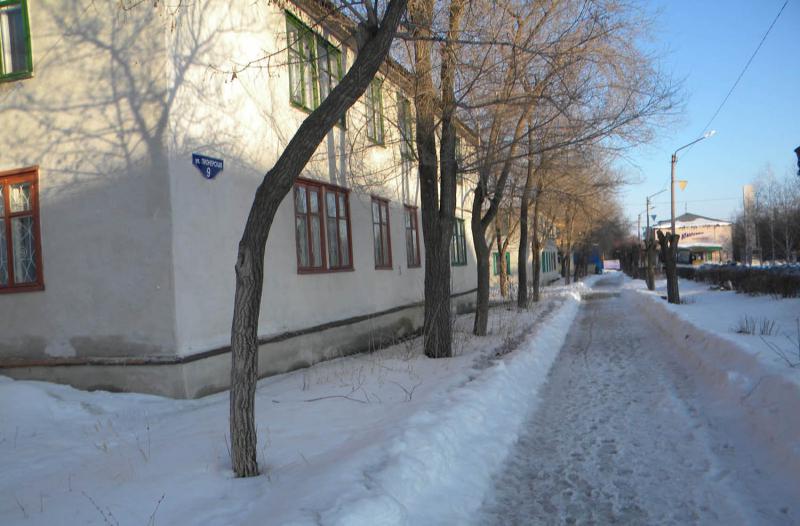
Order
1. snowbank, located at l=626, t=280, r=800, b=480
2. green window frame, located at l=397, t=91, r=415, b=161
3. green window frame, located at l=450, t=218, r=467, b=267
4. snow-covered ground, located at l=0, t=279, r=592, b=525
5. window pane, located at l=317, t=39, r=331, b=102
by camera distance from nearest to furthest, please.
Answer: snow-covered ground, located at l=0, t=279, r=592, b=525 → snowbank, located at l=626, t=280, r=800, b=480 → green window frame, located at l=397, t=91, r=415, b=161 → window pane, located at l=317, t=39, r=331, b=102 → green window frame, located at l=450, t=218, r=467, b=267

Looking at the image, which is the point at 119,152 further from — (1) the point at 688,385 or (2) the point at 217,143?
(1) the point at 688,385

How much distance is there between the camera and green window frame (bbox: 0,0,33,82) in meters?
7.69

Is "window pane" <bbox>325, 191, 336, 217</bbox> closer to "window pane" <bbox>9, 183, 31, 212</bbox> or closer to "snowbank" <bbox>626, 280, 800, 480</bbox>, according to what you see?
"window pane" <bbox>9, 183, 31, 212</bbox>

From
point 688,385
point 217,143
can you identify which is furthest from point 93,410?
point 688,385

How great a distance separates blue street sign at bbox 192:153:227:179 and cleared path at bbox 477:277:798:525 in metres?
5.16

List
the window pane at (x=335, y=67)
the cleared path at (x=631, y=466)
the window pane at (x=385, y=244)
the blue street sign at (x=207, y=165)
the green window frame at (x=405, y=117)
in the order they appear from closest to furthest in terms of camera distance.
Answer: the cleared path at (x=631, y=466), the blue street sign at (x=207, y=165), the green window frame at (x=405, y=117), the window pane at (x=335, y=67), the window pane at (x=385, y=244)

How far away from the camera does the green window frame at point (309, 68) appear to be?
31.6ft

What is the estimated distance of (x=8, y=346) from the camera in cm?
766

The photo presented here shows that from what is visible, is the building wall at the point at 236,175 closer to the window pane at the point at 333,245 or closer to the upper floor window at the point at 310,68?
the upper floor window at the point at 310,68

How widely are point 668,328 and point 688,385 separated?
5870 millimetres

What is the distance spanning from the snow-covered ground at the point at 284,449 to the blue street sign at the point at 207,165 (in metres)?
2.94

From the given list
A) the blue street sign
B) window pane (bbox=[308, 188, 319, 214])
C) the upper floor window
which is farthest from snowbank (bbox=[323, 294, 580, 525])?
the upper floor window

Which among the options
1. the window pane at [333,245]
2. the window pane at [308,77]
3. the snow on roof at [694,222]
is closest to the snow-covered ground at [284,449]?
the window pane at [333,245]

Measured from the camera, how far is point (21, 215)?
7773 mm
